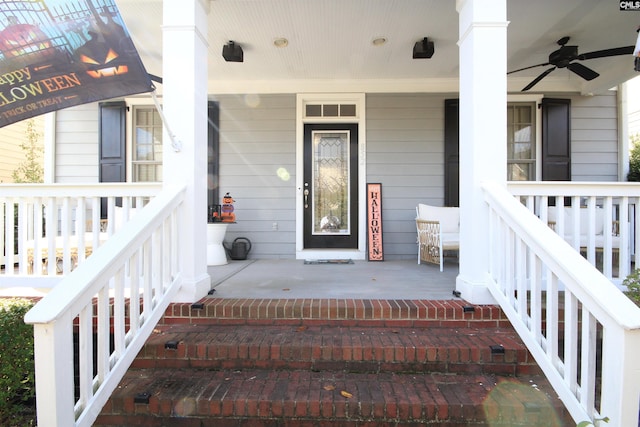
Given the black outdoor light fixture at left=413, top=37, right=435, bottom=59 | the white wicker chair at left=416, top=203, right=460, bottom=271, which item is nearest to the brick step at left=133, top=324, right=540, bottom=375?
the white wicker chair at left=416, top=203, right=460, bottom=271

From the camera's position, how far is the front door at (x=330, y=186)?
4.67 metres

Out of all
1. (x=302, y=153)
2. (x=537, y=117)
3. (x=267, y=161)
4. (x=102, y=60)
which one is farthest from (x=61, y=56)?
(x=537, y=117)

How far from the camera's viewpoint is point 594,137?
4.59 m

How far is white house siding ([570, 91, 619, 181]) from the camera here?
180 inches

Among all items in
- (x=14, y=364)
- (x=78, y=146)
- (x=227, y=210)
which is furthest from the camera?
(x=78, y=146)

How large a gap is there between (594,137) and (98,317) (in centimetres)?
587

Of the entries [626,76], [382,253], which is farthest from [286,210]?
[626,76]

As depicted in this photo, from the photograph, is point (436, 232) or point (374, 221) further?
point (374, 221)

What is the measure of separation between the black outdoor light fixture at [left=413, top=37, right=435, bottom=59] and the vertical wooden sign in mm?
1651

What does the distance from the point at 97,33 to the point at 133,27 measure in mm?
2123

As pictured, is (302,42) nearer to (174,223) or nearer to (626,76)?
(174,223)

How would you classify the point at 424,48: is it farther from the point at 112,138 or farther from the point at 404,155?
the point at 112,138

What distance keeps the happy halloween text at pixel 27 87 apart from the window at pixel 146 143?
2933 millimetres

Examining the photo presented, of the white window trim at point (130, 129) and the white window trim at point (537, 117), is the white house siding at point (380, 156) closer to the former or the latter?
the white window trim at point (537, 117)
